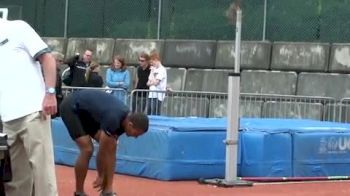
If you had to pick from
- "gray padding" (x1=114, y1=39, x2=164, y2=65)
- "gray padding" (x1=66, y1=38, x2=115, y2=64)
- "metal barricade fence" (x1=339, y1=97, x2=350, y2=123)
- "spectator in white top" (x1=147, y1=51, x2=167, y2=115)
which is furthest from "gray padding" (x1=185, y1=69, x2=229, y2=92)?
"metal barricade fence" (x1=339, y1=97, x2=350, y2=123)

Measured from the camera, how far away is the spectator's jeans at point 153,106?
56.6 feet

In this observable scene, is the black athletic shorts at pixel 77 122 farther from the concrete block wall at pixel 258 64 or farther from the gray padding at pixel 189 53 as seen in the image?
the gray padding at pixel 189 53

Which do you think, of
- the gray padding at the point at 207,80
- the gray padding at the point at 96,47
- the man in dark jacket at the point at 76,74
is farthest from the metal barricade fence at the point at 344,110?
the gray padding at the point at 96,47

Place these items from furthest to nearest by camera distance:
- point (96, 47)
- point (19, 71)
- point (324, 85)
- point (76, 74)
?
point (96, 47), point (324, 85), point (76, 74), point (19, 71)

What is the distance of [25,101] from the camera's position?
6.88 m

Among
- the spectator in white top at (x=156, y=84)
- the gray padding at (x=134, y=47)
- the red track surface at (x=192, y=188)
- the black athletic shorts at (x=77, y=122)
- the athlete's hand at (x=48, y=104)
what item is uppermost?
the gray padding at (x=134, y=47)

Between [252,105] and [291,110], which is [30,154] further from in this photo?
[252,105]

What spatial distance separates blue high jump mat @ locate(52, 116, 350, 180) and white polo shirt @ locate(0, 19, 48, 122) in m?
4.83

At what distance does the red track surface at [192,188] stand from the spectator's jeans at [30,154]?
3338 millimetres

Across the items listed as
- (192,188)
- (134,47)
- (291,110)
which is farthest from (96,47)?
(192,188)

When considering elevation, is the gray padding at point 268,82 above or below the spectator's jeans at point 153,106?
above

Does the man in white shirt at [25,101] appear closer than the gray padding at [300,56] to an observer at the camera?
Yes

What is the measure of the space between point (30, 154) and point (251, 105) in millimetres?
10974

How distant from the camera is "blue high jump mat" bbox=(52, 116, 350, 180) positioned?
38.4 feet
